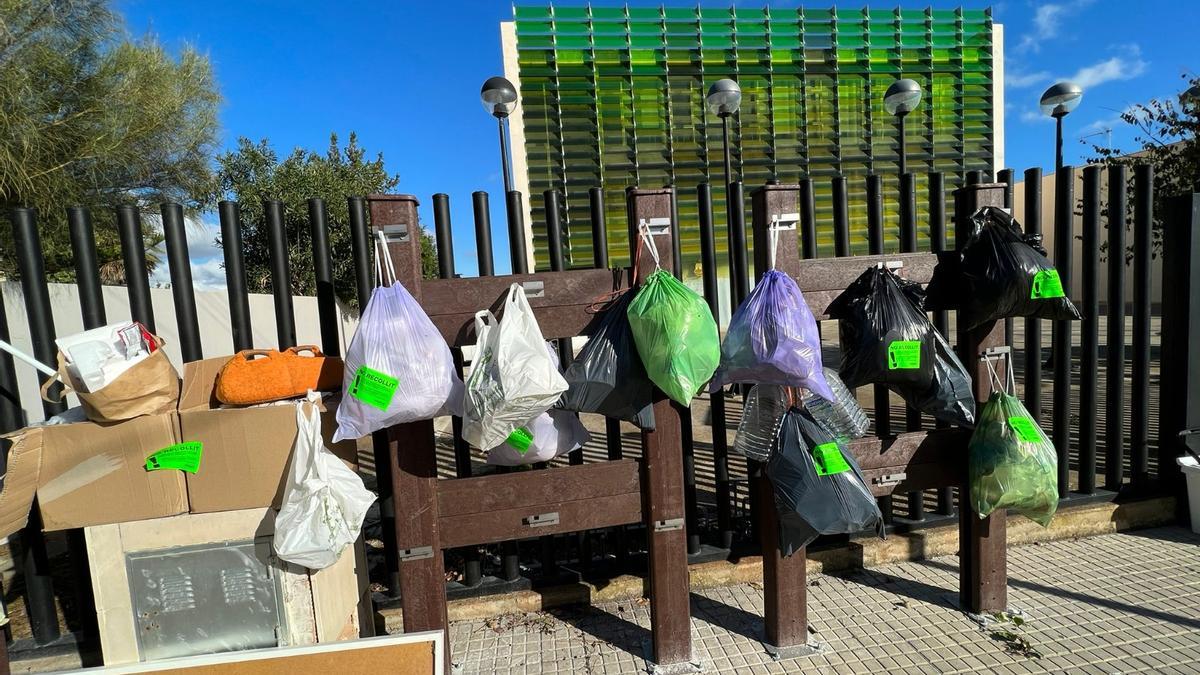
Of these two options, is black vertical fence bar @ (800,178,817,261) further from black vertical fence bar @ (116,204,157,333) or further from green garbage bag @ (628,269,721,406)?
black vertical fence bar @ (116,204,157,333)

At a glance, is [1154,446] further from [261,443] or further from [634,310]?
[261,443]

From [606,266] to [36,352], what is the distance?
2406mm

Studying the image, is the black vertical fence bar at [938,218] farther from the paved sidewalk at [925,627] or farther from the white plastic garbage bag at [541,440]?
the white plastic garbage bag at [541,440]

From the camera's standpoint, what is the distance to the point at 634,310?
78.4 inches

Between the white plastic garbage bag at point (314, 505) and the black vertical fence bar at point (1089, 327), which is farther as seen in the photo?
the black vertical fence bar at point (1089, 327)

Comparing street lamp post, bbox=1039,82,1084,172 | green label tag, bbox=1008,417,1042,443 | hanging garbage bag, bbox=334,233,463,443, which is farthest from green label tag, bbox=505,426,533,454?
street lamp post, bbox=1039,82,1084,172

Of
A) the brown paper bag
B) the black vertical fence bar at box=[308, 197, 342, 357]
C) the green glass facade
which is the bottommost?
the brown paper bag

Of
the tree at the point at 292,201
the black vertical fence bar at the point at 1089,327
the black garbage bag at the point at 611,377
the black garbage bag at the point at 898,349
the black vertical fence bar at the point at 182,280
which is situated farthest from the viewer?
the tree at the point at 292,201

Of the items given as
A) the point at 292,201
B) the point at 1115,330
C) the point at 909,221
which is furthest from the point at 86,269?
the point at 292,201

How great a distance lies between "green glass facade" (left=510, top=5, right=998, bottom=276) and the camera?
1216 cm

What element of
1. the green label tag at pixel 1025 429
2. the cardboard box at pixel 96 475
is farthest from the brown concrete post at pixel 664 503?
the cardboard box at pixel 96 475

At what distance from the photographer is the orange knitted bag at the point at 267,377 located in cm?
197

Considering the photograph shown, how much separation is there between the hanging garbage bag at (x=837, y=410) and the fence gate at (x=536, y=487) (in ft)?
1.87

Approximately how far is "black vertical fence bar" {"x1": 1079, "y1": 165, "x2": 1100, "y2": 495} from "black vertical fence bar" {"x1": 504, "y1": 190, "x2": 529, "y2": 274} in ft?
9.50
